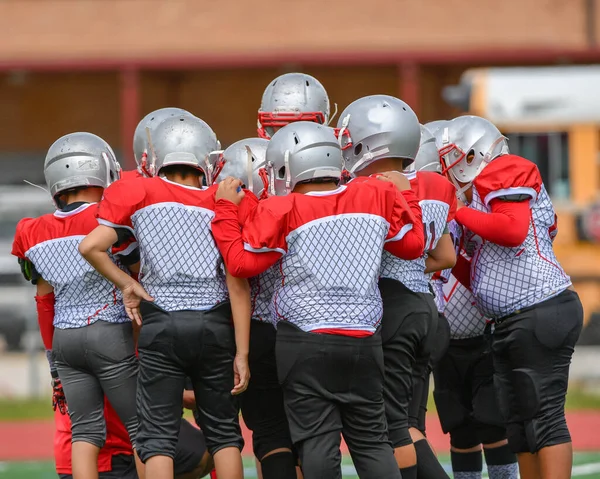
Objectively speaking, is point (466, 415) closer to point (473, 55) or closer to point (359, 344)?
point (359, 344)

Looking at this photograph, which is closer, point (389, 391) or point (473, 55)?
point (389, 391)

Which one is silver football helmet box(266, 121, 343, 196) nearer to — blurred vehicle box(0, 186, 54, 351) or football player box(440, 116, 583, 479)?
football player box(440, 116, 583, 479)

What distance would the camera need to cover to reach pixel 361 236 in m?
5.15

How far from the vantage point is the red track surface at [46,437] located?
30.5ft

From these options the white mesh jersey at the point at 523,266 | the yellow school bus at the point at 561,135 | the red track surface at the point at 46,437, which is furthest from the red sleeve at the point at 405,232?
the yellow school bus at the point at 561,135

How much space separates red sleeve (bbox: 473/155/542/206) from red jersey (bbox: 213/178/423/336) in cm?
73

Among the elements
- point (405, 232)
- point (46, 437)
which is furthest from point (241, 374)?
point (46, 437)

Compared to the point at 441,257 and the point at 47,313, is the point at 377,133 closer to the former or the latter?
the point at 441,257

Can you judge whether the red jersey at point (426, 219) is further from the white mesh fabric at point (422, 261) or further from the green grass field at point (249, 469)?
the green grass field at point (249, 469)

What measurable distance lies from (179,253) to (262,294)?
51 centimetres

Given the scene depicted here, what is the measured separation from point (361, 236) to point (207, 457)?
155cm

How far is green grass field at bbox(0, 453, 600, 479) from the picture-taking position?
8016 millimetres

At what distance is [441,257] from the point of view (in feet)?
18.8

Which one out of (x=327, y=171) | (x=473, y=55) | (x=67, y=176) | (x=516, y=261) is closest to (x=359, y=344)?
(x=327, y=171)
